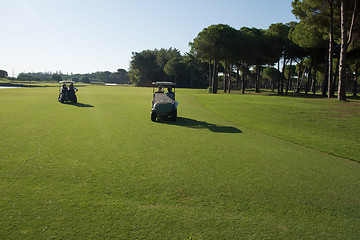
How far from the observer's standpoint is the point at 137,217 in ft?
11.7

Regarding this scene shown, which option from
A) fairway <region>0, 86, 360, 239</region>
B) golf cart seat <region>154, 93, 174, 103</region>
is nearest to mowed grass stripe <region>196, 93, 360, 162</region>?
fairway <region>0, 86, 360, 239</region>

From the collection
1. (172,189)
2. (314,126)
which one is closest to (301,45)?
(314,126)

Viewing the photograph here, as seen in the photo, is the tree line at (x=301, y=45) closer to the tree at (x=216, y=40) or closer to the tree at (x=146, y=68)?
the tree at (x=216, y=40)

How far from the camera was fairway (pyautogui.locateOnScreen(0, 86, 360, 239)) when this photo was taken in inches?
132

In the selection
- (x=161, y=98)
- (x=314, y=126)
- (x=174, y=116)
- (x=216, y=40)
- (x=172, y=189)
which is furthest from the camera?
(x=216, y=40)

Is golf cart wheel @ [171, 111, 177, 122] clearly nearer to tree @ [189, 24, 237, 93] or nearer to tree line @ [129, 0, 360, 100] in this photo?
tree line @ [129, 0, 360, 100]

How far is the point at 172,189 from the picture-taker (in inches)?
180

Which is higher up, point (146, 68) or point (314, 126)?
point (146, 68)

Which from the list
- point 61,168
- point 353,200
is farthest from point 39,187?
point 353,200

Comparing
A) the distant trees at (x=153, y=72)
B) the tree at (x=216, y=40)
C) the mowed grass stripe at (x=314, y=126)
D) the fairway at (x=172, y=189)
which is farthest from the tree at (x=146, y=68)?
the fairway at (x=172, y=189)

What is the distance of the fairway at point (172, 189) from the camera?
3357 mm

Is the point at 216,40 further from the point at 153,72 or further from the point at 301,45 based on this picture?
the point at 153,72

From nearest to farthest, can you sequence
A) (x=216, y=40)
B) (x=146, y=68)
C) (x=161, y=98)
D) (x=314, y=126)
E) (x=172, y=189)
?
1. (x=172, y=189)
2. (x=314, y=126)
3. (x=161, y=98)
4. (x=216, y=40)
5. (x=146, y=68)

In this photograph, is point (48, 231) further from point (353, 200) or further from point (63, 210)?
point (353, 200)
